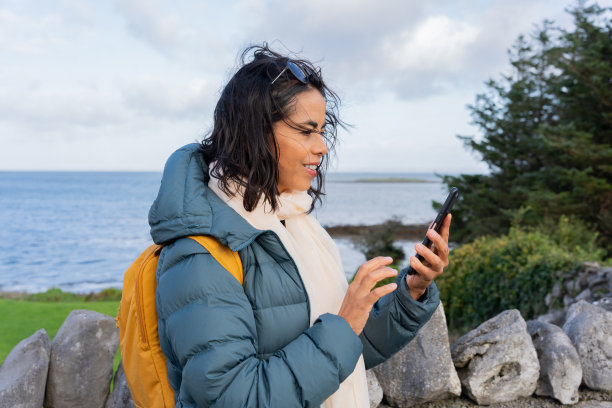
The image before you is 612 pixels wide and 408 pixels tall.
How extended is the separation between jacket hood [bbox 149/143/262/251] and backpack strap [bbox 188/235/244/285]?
0.9 inches

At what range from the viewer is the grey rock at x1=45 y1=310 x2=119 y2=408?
110 inches

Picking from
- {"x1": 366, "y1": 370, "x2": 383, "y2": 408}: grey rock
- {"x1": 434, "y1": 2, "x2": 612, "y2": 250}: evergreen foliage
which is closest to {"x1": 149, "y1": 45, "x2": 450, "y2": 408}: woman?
{"x1": 366, "y1": 370, "x2": 383, "y2": 408}: grey rock

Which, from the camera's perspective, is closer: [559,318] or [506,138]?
[559,318]

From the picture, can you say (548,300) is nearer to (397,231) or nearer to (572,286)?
(572,286)

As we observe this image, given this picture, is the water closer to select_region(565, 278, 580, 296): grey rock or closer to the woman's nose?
the woman's nose

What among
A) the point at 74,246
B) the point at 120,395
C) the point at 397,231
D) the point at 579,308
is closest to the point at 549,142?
the point at 579,308

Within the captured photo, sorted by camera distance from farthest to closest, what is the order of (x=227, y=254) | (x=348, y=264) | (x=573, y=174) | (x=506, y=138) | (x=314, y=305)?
(x=348, y=264)
(x=506, y=138)
(x=573, y=174)
(x=314, y=305)
(x=227, y=254)

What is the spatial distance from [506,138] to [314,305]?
1625 centimetres

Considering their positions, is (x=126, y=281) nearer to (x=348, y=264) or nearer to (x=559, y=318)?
(x=559, y=318)

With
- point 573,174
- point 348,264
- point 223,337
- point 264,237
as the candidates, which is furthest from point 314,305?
point 348,264

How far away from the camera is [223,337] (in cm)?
120

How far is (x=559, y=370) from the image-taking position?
3.13 metres

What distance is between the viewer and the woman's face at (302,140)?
1511 millimetres

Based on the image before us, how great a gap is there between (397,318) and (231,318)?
81cm
